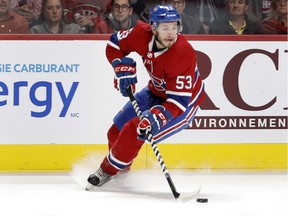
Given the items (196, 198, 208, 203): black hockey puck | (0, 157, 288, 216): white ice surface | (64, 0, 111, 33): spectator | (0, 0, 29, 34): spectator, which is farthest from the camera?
(64, 0, 111, 33): spectator

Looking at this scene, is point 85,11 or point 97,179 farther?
point 85,11

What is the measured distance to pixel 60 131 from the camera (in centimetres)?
558

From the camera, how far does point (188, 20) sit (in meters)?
5.72

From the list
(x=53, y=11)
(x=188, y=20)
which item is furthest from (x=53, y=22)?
(x=188, y=20)

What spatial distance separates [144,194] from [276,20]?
Result: 5.49 feet

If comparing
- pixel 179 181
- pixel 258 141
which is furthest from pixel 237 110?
pixel 179 181

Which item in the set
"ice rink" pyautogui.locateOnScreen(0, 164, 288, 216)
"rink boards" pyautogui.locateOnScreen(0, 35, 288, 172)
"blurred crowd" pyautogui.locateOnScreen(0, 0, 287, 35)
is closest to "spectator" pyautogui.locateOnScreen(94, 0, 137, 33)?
"blurred crowd" pyautogui.locateOnScreen(0, 0, 287, 35)

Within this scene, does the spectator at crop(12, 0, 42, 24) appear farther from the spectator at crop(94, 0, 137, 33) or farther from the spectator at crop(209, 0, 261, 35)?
the spectator at crop(209, 0, 261, 35)

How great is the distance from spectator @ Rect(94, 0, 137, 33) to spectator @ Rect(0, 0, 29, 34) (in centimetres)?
48

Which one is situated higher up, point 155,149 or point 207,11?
point 207,11

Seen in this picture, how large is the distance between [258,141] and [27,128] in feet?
4.84

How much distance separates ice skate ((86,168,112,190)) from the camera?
4.86 m

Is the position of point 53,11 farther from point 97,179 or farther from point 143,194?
point 143,194

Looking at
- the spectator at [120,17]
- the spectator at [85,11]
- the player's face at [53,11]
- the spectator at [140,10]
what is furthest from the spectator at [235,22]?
the player's face at [53,11]
